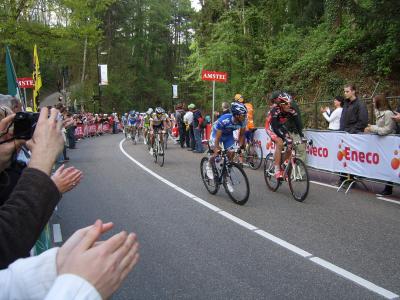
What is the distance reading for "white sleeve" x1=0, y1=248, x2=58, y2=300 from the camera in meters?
1.31

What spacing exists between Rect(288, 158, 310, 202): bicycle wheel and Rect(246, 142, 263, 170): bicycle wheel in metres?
4.39

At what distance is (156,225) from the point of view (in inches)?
252

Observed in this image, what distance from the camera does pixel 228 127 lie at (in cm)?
829

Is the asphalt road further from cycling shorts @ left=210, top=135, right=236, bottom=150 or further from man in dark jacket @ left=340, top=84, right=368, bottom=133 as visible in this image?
man in dark jacket @ left=340, top=84, right=368, bottom=133

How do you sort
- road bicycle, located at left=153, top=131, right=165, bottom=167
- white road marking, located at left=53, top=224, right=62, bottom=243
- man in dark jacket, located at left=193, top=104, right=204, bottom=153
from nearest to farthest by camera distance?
1. white road marking, located at left=53, top=224, right=62, bottom=243
2. road bicycle, located at left=153, top=131, right=165, bottom=167
3. man in dark jacket, located at left=193, top=104, right=204, bottom=153

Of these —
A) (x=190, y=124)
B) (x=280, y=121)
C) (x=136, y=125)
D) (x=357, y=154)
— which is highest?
(x=280, y=121)

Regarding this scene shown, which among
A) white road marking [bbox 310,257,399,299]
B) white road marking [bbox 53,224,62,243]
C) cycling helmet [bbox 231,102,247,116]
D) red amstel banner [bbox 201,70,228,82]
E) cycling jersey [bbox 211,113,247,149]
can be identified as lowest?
white road marking [bbox 53,224,62,243]

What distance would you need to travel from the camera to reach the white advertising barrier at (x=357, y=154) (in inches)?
310

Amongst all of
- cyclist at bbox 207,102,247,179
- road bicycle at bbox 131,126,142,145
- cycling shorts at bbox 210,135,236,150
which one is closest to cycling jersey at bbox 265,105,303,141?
cyclist at bbox 207,102,247,179

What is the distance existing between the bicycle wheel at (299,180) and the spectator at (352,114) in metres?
1.55

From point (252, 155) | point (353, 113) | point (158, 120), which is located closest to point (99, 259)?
point (353, 113)

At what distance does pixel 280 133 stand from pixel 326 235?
10.6ft

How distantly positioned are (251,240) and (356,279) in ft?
5.26

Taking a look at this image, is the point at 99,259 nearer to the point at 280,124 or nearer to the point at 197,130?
the point at 280,124
